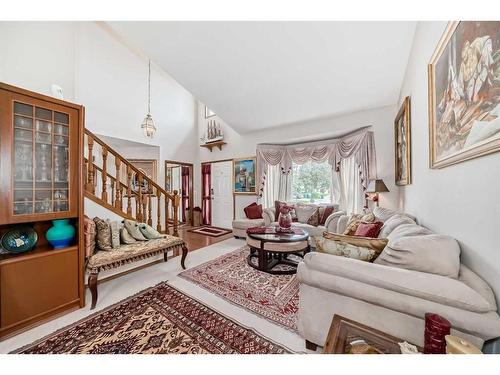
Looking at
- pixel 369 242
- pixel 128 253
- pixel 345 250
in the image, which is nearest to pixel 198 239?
pixel 128 253

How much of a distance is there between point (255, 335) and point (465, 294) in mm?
1367

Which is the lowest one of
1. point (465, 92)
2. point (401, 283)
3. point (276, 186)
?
point (401, 283)

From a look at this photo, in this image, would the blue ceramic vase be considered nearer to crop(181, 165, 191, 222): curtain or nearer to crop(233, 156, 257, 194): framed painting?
crop(233, 156, 257, 194): framed painting

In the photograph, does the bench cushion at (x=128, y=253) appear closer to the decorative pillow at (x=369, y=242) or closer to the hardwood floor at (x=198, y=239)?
the hardwood floor at (x=198, y=239)

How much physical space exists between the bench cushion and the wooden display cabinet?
15cm

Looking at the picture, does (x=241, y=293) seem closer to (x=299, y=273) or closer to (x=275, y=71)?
(x=299, y=273)

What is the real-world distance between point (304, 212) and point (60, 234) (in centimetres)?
383

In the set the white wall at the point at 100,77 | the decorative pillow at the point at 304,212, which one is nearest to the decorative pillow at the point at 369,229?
the decorative pillow at the point at 304,212

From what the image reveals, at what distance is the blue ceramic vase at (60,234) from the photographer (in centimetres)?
190

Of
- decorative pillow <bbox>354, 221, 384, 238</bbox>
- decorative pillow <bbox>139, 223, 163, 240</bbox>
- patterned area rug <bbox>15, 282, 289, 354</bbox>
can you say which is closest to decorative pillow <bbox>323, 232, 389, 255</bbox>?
decorative pillow <bbox>354, 221, 384, 238</bbox>

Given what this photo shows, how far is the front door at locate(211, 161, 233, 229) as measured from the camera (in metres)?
5.92

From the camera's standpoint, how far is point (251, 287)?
2.35 m

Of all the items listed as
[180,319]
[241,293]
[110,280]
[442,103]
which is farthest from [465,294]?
[110,280]

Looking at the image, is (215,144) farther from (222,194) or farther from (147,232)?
(147,232)
